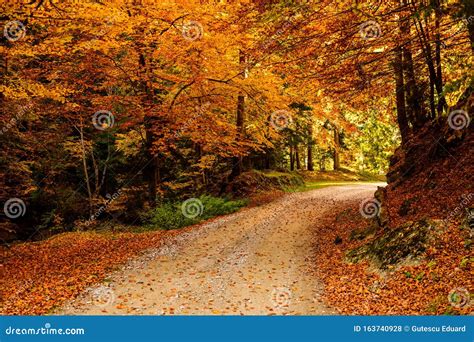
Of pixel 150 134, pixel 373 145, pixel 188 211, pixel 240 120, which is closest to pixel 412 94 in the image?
pixel 240 120

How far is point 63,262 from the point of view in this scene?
1184cm

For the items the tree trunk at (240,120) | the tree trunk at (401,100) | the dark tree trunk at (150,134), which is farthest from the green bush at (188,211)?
the tree trunk at (401,100)

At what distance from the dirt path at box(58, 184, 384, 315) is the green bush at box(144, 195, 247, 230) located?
2197 millimetres

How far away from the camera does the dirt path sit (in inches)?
315

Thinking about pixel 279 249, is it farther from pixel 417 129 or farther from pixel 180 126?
pixel 417 129

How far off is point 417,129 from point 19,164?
1609 centimetres

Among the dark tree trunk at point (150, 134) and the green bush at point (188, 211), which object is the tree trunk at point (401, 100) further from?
the dark tree trunk at point (150, 134)

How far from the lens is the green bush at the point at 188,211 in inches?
699

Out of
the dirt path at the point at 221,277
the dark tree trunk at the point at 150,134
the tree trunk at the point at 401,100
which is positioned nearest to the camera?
the dirt path at the point at 221,277

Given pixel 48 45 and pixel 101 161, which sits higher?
pixel 48 45

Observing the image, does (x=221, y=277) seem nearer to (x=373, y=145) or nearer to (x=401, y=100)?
(x=401, y=100)

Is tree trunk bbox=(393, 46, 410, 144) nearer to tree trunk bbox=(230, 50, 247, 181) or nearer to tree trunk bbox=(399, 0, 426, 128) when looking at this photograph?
tree trunk bbox=(399, 0, 426, 128)

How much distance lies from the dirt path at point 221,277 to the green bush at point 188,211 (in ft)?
7.21

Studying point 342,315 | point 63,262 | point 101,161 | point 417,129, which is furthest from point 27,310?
point 101,161
